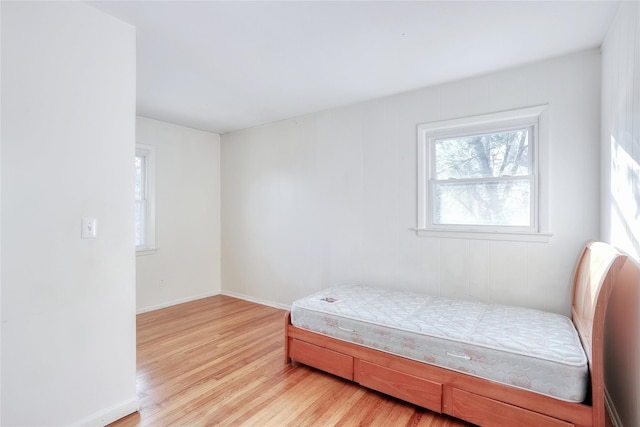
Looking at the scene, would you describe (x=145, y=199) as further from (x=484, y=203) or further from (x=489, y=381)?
(x=489, y=381)

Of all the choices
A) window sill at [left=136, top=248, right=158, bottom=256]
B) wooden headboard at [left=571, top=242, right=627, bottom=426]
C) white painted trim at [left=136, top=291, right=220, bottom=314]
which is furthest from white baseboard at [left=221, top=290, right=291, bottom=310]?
wooden headboard at [left=571, top=242, right=627, bottom=426]

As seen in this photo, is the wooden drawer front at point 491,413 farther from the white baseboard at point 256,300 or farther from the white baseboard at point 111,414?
the white baseboard at point 256,300

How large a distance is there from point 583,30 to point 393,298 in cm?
234

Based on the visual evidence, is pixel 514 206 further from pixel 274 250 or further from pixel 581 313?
pixel 274 250

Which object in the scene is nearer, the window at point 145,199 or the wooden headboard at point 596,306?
the wooden headboard at point 596,306

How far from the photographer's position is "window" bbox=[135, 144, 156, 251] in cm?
412

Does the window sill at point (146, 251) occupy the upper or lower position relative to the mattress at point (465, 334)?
upper

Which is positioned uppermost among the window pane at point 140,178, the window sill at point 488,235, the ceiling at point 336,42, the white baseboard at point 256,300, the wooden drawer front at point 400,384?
the ceiling at point 336,42

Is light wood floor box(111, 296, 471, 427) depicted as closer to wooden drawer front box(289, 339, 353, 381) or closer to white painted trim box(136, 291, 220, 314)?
wooden drawer front box(289, 339, 353, 381)

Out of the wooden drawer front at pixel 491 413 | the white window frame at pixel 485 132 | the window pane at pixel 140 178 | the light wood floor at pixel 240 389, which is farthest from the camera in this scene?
the window pane at pixel 140 178

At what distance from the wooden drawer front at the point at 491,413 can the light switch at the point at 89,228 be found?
2363 millimetres

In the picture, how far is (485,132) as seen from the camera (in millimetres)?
2803

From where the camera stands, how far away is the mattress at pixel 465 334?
1696 millimetres

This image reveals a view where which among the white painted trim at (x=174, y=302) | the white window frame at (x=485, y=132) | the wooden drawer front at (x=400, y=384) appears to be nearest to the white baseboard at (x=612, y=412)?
the wooden drawer front at (x=400, y=384)
